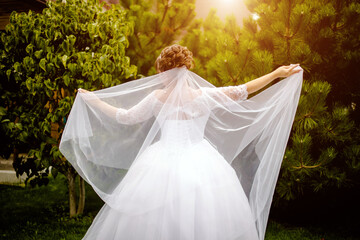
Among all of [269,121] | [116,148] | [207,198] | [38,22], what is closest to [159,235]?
[207,198]

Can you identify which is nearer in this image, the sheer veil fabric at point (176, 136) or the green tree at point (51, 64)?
the sheer veil fabric at point (176, 136)

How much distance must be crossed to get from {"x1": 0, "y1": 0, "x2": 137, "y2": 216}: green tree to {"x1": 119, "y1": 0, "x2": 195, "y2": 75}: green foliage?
108 cm

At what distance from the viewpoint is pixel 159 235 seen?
1.87 meters

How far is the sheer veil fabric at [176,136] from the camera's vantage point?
2.06m

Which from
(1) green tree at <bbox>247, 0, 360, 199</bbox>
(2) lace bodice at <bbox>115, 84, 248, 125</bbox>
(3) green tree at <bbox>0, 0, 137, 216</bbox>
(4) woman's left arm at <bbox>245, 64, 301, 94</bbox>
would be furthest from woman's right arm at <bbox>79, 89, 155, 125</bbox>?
(1) green tree at <bbox>247, 0, 360, 199</bbox>

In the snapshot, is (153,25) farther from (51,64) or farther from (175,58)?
(175,58)

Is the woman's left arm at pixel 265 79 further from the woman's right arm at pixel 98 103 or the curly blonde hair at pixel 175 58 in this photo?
the woman's right arm at pixel 98 103

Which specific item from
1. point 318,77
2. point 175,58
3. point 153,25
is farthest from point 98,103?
point 153,25

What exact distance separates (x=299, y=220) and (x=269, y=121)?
204cm

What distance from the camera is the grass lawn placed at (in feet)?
11.0

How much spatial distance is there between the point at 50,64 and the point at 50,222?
1.76 meters

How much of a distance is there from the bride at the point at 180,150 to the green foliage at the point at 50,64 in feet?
2.87

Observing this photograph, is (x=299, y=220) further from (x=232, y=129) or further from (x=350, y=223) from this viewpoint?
(x=232, y=129)

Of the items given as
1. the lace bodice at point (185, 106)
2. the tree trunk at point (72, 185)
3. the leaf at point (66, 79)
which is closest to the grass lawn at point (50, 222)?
the tree trunk at point (72, 185)
